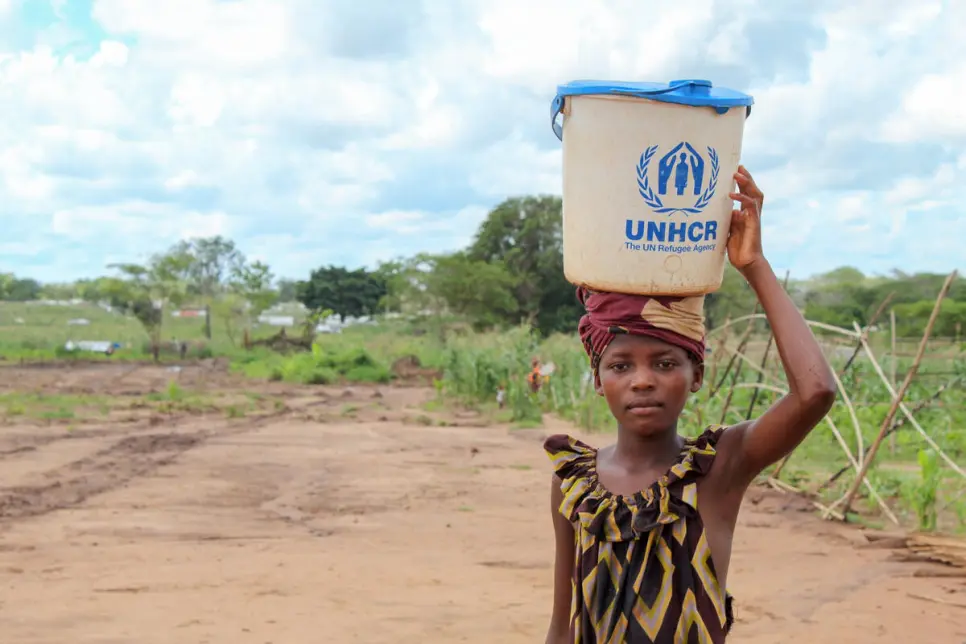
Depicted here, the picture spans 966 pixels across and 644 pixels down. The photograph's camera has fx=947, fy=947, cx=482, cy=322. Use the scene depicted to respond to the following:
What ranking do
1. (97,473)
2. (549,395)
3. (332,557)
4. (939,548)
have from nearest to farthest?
(939,548), (332,557), (97,473), (549,395)

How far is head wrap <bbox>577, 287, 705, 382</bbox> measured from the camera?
1.60 metres

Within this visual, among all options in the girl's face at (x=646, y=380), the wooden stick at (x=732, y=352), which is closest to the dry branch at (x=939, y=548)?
the wooden stick at (x=732, y=352)

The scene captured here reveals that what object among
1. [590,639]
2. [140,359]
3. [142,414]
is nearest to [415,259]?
[140,359]

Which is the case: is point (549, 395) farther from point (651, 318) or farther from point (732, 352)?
point (651, 318)

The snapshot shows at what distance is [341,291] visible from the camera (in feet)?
131

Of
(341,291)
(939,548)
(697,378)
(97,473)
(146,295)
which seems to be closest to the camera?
(697,378)

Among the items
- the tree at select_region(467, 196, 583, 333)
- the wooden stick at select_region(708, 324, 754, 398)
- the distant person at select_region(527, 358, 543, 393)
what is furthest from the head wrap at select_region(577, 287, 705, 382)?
the tree at select_region(467, 196, 583, 333)

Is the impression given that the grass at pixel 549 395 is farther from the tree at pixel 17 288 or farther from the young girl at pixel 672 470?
the tree at pixel 17 288

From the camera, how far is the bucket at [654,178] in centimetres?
152

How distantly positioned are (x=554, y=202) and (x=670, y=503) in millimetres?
26374

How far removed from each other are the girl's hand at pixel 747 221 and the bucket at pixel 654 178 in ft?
0.06

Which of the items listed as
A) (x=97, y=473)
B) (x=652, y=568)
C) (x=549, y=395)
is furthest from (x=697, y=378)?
(x=549, y=395)

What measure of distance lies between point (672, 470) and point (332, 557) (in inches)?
152

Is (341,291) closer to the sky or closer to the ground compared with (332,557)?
closer to the sky
